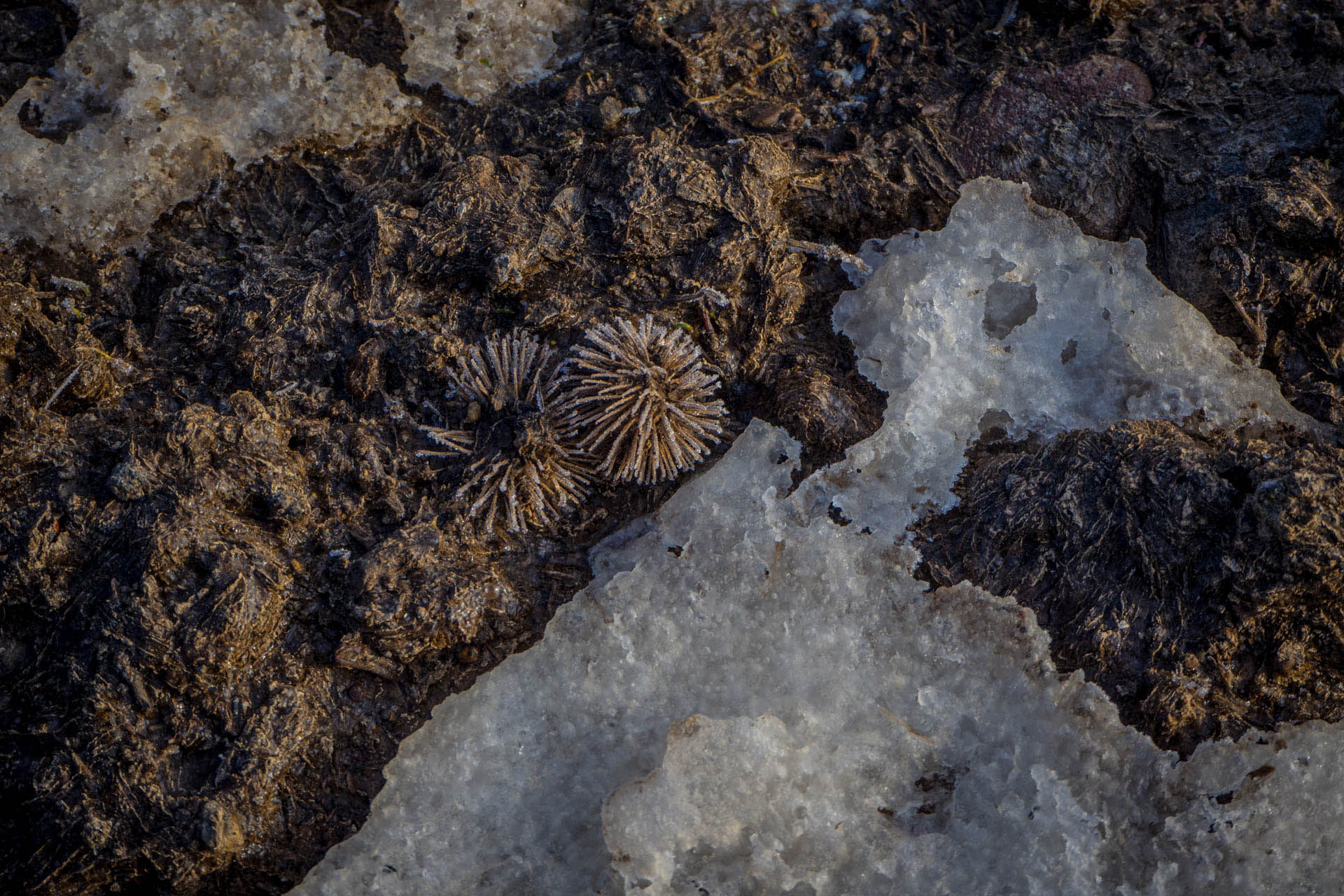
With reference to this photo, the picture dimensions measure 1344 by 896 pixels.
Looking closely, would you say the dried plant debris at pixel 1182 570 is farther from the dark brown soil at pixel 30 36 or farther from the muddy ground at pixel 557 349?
the dark brown soil at pixel 30 36

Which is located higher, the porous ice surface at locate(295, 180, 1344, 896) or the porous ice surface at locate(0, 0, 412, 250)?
the porous ice surface at locate(0, 0, 412, 250)

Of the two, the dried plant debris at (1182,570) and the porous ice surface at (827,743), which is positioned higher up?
the dried plant debris at (1182,570)

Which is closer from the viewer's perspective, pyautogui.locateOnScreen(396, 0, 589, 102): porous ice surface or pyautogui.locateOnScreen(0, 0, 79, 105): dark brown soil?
pyautogui.locateOnScreen(0, 0, 79, 105): dark brown soil

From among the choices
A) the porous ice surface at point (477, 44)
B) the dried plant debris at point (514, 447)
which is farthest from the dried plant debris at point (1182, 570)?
the porous ice surface at point (477, 44)

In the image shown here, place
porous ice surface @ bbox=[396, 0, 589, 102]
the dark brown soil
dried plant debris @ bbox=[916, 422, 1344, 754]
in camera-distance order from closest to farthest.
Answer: dried plant debris @ bbox=[916, 422, 1344, 754]
the dark brown soil
porous ice surface @ bbox=[396, 0, 589, 102]

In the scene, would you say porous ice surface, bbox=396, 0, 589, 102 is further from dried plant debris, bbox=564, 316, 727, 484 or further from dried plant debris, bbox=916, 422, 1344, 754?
dried plant debris, bbox=916, 422, 1344, 754

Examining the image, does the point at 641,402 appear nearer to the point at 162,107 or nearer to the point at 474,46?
the point at 474,46

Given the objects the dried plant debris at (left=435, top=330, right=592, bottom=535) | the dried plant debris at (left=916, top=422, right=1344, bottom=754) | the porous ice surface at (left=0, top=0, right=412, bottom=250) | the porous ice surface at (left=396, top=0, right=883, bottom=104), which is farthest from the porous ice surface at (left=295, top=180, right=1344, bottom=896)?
the porous ice surface at (left=0, top=0, right=412, bottom=250)
